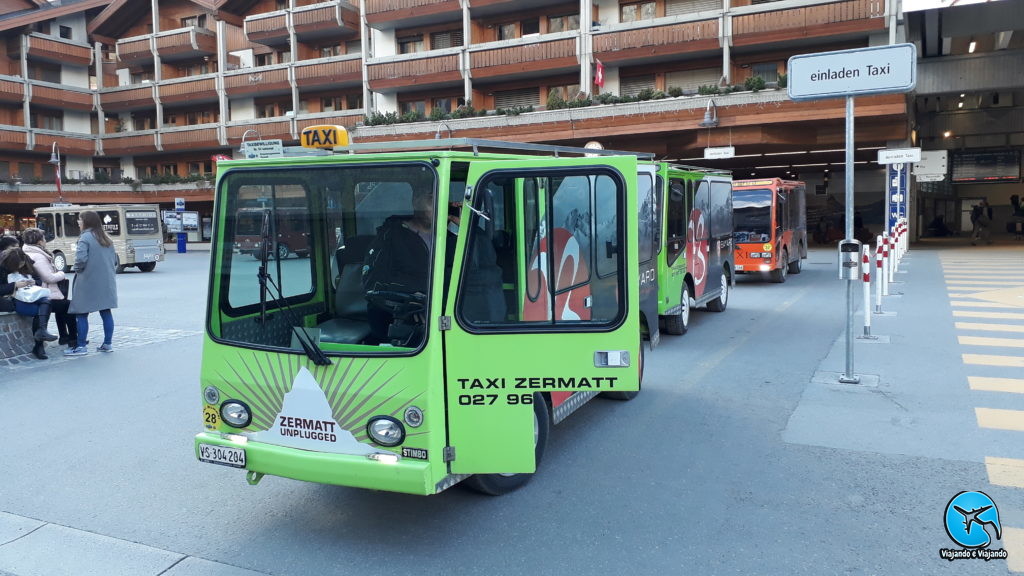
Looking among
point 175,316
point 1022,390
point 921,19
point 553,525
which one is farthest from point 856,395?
point 921,19

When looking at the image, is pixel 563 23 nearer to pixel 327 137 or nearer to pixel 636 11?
pixel 636 11

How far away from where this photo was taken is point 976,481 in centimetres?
521

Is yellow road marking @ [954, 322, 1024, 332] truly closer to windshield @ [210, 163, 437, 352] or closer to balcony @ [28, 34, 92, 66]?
windshield @ [210, 163, 437, 352]

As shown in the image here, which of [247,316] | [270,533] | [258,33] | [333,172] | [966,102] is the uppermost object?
[258,33]

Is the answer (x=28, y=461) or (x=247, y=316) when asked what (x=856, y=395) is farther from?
(x=28, y=461)

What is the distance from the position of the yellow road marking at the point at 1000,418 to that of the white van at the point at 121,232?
1005 inches

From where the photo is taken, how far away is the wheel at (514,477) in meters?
5.07

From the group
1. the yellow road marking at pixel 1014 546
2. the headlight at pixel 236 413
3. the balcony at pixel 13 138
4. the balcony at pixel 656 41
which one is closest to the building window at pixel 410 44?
the balcony at pixel 656 41

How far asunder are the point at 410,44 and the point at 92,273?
30180 mm

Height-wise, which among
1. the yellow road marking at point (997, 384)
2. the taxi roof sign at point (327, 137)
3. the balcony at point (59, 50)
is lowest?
the yellow road marking at point (997, 384)

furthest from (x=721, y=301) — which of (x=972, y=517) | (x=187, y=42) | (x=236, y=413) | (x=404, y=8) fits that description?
(x=187, y=42)

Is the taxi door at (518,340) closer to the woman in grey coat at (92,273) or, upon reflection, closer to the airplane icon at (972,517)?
the airplane icon at (972,517)

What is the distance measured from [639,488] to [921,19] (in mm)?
28730

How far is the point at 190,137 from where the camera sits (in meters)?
45.8
